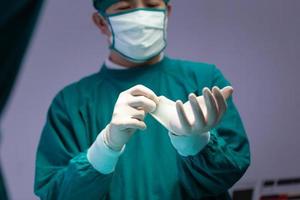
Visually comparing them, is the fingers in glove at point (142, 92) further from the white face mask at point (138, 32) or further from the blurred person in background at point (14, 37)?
the blurred person in background at point (14, 37)

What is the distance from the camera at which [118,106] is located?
43.6 inches

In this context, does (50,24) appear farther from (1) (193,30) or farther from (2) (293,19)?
(2) (293,19)

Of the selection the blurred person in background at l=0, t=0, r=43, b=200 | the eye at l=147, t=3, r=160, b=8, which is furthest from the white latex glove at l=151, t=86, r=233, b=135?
the blurred person in background at l=0, t=0, r=43, b=200

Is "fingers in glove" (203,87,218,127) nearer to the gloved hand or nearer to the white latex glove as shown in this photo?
the white latex glove

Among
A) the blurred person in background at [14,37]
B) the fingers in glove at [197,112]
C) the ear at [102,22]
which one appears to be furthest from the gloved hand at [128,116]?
the blurred person in background at [14,37]

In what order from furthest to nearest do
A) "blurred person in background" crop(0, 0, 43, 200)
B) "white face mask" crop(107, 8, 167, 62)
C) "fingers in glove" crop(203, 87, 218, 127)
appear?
"white face mask" crop(107, 8, 167, 62)
"fingers in glove" crop(203, 87, 218, 127)
"blurred person in background" crop(0, 0, 43, 200)

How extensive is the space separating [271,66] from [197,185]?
3.09ft

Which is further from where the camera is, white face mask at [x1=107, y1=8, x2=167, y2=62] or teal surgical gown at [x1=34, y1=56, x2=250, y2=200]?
white face mask at [x1=107, y1=8, x2=167, y2=62]

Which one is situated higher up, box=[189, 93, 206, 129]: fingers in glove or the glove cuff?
box=[189, 93, 206, 129]: fingers in glove

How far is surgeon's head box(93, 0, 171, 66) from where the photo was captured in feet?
4.27

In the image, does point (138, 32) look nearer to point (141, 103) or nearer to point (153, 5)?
point (153, 5)

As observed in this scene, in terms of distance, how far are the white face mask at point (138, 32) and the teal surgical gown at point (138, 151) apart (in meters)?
0.07

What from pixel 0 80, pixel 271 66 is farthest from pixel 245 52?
pixel 0 80

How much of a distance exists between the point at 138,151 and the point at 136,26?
0.36 meters
